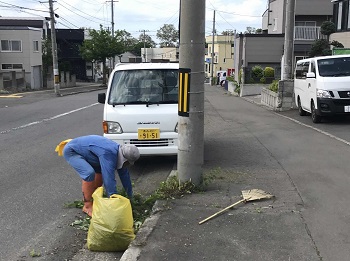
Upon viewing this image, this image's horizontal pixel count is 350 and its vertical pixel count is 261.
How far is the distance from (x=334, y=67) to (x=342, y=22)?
45.2ft

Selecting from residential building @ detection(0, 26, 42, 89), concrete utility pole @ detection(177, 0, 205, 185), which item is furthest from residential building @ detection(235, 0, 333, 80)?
concrete utility pole @ detection(177, 0, 205, 185)

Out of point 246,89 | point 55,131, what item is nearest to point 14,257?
point 55,131

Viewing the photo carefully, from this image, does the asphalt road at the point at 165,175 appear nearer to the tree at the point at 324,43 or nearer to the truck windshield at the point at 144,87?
the truck windshield at the point at 144,87

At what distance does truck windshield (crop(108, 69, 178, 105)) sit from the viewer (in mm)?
7762

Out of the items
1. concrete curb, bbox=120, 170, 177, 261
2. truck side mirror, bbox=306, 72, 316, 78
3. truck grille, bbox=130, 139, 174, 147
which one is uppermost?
truck side mirror, bbox=306, 72, 316, 78

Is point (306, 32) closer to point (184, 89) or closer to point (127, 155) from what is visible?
point (184, 89)

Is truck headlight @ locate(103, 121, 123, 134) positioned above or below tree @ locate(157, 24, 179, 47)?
below

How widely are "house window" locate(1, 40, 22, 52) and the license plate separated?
40424 millimetres

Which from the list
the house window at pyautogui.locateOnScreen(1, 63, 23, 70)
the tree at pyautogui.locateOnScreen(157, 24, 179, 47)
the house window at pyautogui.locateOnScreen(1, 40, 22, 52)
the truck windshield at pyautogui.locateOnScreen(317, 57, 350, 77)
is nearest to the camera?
the truck windshield at pyautogui.locateOnScreen(317, 57, 350, 77)

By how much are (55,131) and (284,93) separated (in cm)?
898

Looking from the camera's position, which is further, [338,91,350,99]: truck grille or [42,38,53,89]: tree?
[42,38,53,89]: tree

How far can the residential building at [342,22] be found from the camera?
75.7 ft

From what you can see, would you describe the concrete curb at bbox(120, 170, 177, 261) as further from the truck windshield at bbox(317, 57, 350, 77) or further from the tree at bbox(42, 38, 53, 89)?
the tree at bbox(42, 38, 53, 89)

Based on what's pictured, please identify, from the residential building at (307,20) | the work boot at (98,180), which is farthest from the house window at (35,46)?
the work boot at (98,180)
